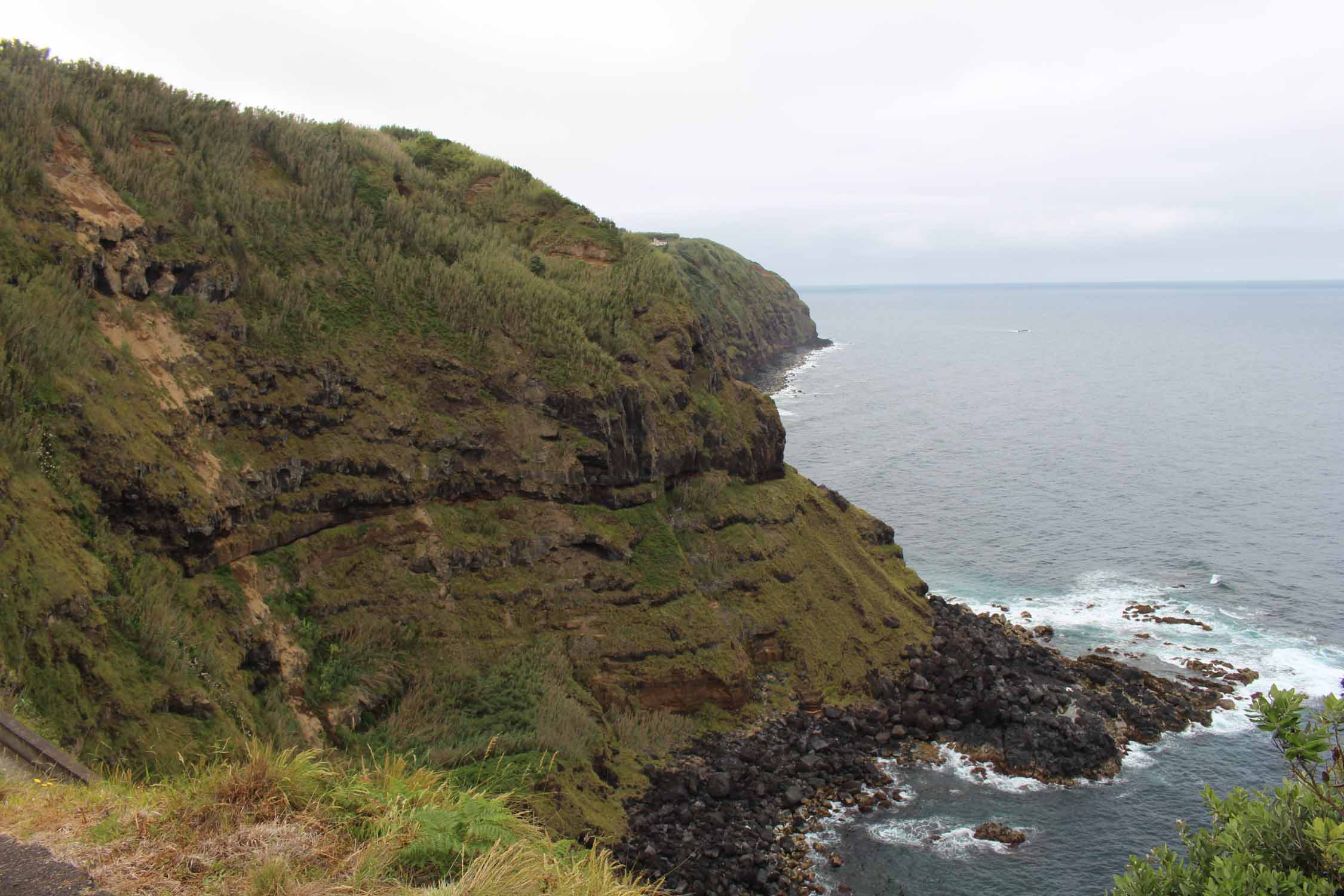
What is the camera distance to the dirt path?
23.6 feet

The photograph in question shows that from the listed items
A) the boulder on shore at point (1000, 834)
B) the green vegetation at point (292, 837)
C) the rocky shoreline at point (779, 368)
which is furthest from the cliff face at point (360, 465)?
the rocky shoreline at point (779, 368)

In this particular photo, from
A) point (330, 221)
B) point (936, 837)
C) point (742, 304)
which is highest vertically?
point (742, 304)

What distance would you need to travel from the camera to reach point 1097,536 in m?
57.0

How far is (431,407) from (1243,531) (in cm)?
5158

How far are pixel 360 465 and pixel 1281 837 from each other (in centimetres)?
2654

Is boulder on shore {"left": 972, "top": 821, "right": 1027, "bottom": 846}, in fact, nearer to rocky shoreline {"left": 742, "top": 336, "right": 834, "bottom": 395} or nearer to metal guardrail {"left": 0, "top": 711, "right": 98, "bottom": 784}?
metal guardrail {"left": 0, "top": 711, "right": 98, "bottom": 784}

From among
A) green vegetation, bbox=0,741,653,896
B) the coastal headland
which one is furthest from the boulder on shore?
green vegetation, bbox=0,741,653,896

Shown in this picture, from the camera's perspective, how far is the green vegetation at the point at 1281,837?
834 cm

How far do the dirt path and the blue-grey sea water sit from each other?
22191mm

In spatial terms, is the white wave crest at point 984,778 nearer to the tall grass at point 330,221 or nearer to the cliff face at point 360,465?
the cliff face at point 360,465

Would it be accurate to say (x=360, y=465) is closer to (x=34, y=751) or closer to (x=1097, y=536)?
(x=34, y=751)

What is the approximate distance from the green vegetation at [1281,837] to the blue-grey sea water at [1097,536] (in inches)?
700

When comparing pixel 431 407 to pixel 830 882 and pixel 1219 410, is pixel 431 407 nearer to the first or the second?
pixel 830 882

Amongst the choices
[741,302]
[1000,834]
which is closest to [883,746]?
[1000,834]
